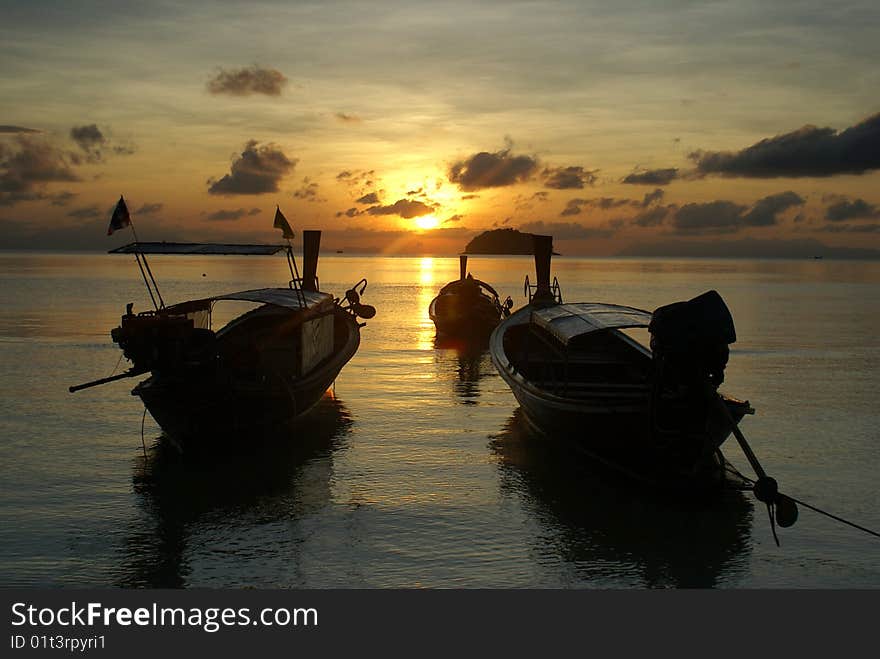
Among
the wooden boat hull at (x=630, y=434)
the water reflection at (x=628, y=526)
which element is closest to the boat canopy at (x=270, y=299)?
the wooden boat hull at (x=630, y=434)

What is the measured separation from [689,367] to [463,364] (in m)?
22.2

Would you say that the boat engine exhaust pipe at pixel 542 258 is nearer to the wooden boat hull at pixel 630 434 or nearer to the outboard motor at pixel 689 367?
the wooden boat hull at pixel 630 434

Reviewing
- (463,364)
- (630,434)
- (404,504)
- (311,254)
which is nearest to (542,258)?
(463,364)

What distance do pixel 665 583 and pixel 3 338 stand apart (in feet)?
137

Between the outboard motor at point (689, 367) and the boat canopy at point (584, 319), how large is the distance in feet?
10.6

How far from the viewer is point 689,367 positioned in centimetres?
1617

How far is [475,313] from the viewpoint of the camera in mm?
48500

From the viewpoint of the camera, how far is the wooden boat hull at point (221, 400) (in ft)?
63.6

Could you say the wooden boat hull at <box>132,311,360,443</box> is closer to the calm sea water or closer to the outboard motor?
the calm sea water

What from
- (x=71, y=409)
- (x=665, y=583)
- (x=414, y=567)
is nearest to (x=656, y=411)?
(x=665, y=583)

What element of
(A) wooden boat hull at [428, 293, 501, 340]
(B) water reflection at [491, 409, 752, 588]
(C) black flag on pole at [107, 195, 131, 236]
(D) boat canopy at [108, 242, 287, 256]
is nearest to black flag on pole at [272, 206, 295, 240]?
(D) boat canopy at [108, 242, 287, 256]

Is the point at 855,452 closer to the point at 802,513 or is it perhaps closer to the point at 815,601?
the point at 802,513

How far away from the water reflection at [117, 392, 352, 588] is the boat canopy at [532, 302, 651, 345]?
663cm

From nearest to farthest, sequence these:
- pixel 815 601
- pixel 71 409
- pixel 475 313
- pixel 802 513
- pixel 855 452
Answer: pixel 815 601 → pixel 802 513 → pixel 855 452 → pixel 71 409 → pixel 475 313
